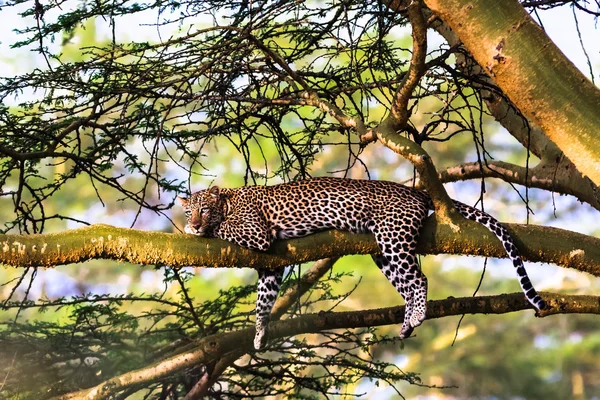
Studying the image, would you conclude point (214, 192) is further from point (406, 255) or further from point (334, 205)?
point (406, 255)

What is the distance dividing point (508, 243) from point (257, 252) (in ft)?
4.21

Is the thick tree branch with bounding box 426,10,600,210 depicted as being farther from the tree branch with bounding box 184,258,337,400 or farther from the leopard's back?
the tree branch with bounding box 184,258,337,400

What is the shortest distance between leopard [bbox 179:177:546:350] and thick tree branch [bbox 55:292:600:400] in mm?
203

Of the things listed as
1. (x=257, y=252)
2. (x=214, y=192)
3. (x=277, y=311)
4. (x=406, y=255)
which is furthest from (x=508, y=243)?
(x=277, y=311)

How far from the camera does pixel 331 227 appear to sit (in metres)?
4.91

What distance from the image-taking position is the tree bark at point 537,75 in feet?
9.06

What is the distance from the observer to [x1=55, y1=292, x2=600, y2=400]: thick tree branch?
204 inches

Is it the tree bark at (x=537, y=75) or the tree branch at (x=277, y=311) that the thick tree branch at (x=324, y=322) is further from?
the tree bark at (x=537, y=75)

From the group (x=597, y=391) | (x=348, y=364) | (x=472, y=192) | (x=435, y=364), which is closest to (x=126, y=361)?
(x=348, y=364)

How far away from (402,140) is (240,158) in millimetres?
18709

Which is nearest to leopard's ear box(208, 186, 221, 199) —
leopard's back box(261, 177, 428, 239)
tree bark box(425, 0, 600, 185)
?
leopard's back box(261, 177, 428, 239)

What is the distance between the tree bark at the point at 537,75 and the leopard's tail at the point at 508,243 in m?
1.56

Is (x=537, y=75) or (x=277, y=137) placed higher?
(x=277, y=137)

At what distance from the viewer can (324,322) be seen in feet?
18.1
